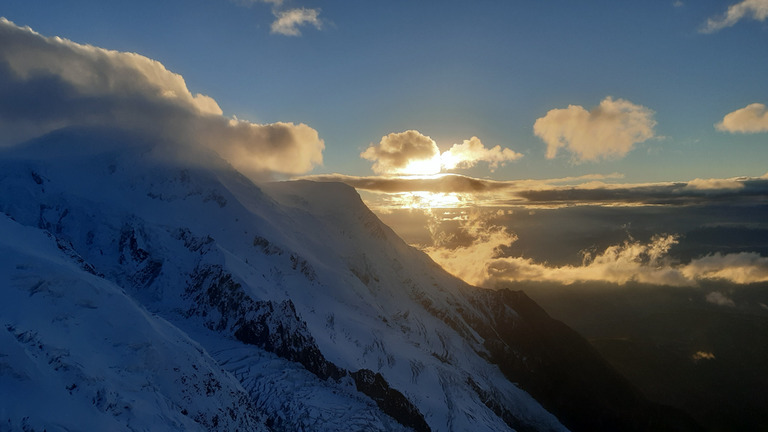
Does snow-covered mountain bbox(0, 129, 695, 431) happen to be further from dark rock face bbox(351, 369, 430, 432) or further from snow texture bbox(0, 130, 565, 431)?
dark rock face bbox(351, 369, 430, 432)

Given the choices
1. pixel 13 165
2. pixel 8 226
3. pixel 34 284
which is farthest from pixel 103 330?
pixel 13 165

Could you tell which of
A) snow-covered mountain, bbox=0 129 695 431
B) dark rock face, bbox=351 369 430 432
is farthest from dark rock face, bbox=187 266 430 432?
snow-covered mountain, bbox=0 129 695 431

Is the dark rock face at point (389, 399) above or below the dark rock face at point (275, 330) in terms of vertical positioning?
below

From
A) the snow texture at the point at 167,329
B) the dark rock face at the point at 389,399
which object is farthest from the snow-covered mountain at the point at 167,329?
the dark rock face at the point at 389,399

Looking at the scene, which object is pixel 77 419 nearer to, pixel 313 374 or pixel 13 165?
pixel 313 374

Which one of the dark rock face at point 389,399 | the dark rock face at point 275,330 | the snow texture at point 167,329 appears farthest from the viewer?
the dark rock face at point 389,399

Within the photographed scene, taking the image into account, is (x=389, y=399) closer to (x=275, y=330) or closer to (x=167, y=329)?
(x=275, y=330)

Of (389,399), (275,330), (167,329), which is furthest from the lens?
(389,399)

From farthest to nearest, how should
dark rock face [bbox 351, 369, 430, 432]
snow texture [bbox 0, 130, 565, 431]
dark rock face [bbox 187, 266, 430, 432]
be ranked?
dark rock face [bbox 351, 369, 430, 432], dark rock face [bbox 187, 266, 430, 432], snow texture [bbox 0, 130, 565, 431]

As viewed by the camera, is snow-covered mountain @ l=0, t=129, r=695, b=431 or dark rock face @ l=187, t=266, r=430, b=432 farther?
dark rock face @ l=187, t=266, r=430, b=432

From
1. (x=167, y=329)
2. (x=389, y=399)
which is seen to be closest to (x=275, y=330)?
(x=389, y=399)

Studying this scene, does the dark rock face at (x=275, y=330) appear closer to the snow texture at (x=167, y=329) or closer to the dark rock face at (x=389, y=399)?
the dark rock face at (x=389, y=399)

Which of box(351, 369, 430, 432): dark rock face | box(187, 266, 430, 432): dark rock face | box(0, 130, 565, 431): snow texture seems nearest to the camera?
box(0, 130, 565, 431): snow texture
